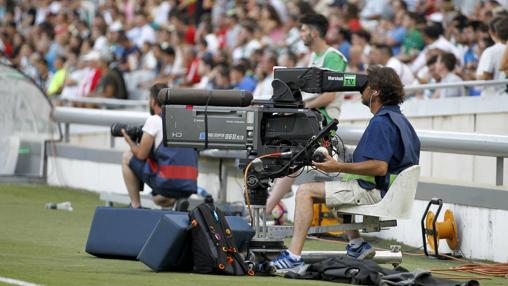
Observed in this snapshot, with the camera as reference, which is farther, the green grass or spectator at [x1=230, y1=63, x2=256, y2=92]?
spectator at [x1=230, y1=63, x2=256, y2=92]

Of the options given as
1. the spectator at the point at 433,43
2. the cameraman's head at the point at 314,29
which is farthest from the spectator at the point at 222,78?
the cameraman's head at the point at 314,29

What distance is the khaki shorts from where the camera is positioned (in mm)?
9562

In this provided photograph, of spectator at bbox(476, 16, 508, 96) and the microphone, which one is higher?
spectator at bbox(476, 16, 508, 96)

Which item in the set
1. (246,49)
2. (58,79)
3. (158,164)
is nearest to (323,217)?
(158,164)

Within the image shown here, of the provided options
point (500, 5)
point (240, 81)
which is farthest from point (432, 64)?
point (240, 81)

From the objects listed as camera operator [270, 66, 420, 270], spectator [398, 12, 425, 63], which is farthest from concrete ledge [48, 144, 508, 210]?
spectator [398, 12, 425, 63]

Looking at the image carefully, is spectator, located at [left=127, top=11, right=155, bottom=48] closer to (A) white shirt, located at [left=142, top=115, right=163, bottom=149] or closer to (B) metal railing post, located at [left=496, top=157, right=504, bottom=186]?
(A) white shirt, located at [left=142, top=115, right=163, bottom=149]

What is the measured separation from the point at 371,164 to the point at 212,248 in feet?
4.39

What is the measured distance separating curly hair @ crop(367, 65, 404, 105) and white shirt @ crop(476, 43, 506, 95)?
484 centimetres

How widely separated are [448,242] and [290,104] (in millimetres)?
2572

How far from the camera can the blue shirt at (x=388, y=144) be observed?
30.9 feet

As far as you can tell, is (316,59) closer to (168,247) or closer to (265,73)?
(168,247)

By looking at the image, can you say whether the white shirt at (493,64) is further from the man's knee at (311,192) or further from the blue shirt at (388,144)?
the man's knee at (311,192)

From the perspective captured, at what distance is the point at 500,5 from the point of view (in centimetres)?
1736
